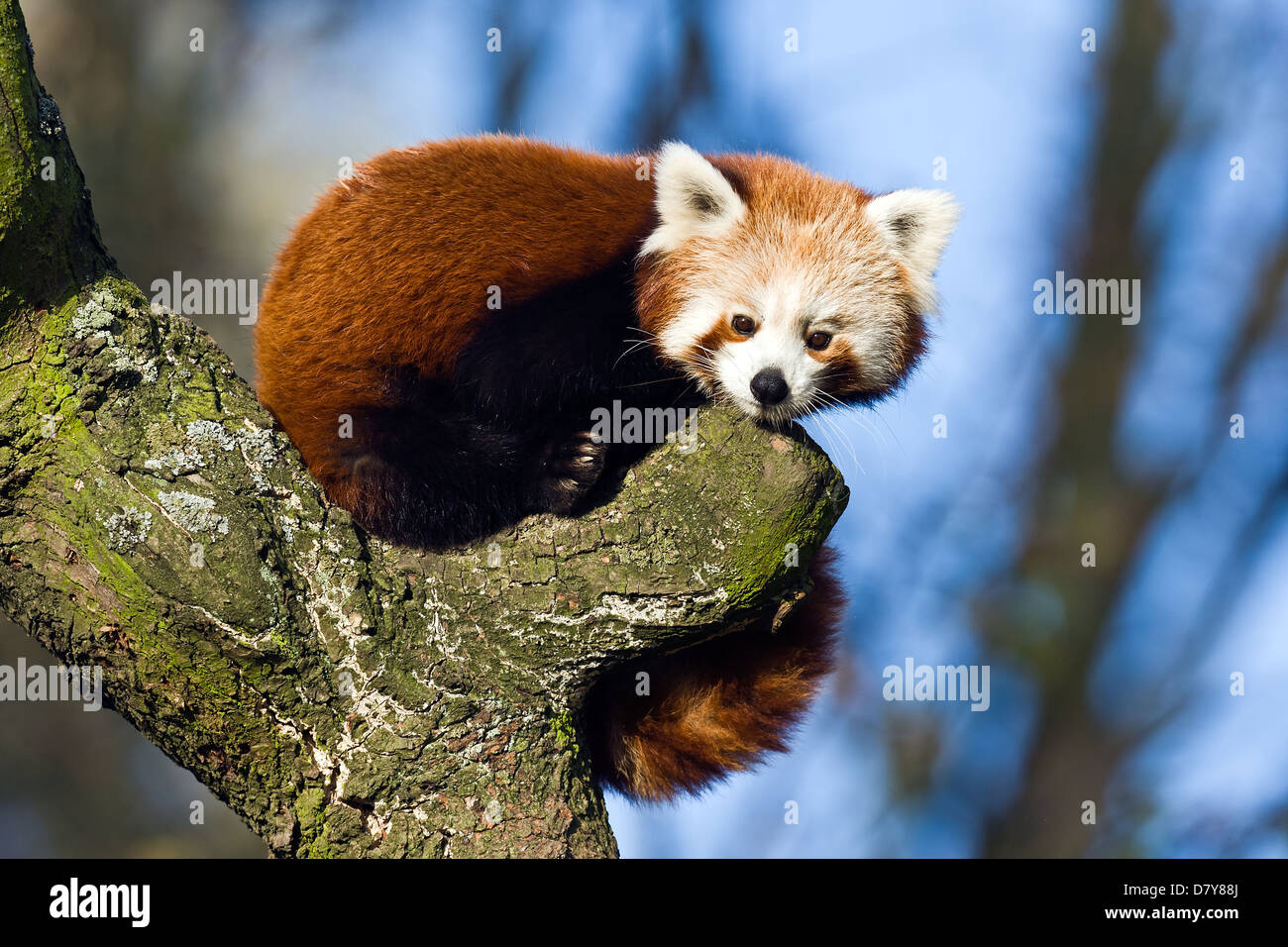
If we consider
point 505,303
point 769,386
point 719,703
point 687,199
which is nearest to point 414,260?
point 505,303

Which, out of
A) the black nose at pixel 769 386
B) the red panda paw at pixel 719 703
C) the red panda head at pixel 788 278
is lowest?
the red panda paw at pixel 719 703

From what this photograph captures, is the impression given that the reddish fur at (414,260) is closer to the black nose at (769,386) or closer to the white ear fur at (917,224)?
the black nose at (769,386)

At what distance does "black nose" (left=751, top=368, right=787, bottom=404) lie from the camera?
371cm

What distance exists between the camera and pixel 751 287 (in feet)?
13.5

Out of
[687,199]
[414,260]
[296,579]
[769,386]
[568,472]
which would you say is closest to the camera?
[296,579]

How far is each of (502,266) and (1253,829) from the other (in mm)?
7449

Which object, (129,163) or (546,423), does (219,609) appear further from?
(129,163)

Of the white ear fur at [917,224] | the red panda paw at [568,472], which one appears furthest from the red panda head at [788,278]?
the red panda paw at [568,472]

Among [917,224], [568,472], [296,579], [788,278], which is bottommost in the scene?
[296,579]

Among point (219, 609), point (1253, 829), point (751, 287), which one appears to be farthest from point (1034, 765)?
point (219, 609)

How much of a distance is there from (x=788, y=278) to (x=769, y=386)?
1.95 feet

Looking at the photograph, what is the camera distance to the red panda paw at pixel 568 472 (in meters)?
3.29

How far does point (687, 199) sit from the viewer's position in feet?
13.6

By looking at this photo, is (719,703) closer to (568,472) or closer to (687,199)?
(568,472)
